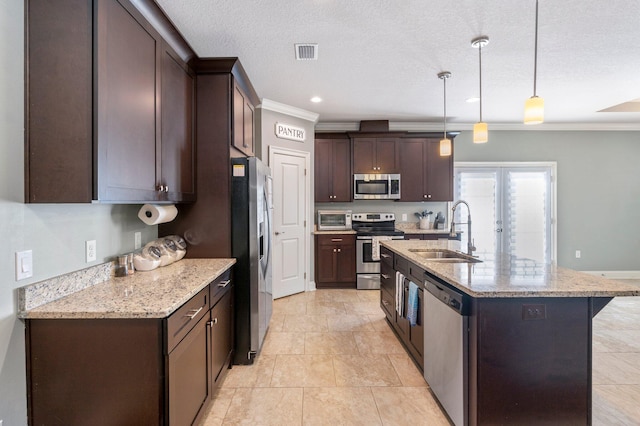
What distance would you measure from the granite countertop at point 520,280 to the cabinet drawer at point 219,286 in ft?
4.73

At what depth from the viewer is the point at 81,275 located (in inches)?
63.9

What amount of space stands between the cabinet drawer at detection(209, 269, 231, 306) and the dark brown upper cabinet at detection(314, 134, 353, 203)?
2827mm

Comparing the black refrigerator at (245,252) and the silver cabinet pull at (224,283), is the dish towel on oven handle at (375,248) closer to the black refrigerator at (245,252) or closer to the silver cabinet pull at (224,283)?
the black refrigerator at (245,252)

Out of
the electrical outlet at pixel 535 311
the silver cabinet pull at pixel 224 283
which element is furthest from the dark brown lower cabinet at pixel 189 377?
the electrical outlet at pixel 535 311

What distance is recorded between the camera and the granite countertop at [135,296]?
1.29m

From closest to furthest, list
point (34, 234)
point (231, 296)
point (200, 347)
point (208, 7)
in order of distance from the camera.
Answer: point (34, 234), point (200, 347), point (208, 7), point (231, 296)

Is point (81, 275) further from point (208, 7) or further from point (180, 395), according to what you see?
point (208, 7)

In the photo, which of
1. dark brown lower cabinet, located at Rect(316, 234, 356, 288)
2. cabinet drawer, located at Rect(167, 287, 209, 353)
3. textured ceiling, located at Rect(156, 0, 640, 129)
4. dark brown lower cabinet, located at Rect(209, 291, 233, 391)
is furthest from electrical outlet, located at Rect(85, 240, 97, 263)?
dark brown lower cabinet, located at Rect(316, 234, 356, 288)

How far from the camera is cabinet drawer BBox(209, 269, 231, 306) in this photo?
6.49 ft

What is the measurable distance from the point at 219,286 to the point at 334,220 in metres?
3.00

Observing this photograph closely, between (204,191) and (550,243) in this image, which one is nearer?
(204,191)

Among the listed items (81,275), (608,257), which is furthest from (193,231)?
(608,257)

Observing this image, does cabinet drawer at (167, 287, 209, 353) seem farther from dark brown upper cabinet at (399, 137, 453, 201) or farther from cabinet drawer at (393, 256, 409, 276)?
dark brown upper cabinet at (399, 137, 453, 201)

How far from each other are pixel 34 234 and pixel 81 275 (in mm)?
335
